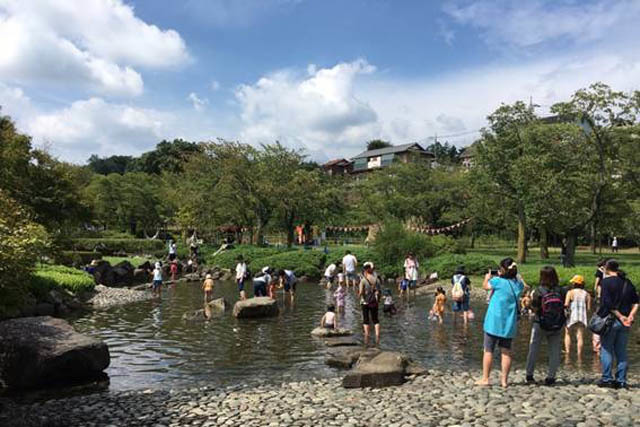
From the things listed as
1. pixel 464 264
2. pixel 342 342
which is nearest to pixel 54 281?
pixel 342 342

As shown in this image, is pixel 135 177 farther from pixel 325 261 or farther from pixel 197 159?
pixel 325 261

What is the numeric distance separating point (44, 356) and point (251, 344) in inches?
212

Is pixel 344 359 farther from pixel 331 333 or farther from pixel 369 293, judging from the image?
pixel 331 333

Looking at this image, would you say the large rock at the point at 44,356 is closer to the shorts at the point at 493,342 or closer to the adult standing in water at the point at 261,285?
the shorts at the point at 493,342

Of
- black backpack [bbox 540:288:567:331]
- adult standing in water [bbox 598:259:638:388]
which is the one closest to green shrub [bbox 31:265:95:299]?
black backpack [bbox 540:288:567:331]

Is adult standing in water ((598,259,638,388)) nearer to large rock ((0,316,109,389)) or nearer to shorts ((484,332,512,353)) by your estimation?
shorts ((484,332,512,353))

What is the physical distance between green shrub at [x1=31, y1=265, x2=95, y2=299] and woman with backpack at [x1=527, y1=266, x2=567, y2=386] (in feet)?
52.9

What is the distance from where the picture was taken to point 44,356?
33.7 ft

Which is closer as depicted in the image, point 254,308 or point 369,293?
point 369,293

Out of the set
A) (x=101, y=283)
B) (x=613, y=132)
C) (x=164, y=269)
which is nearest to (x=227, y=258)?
(x=164, y=269)

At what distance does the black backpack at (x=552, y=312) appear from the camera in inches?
343

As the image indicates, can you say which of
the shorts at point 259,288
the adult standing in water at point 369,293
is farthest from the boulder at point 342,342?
the shorts at point 259,288

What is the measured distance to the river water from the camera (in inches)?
445

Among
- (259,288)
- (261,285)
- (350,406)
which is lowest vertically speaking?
(350,406)
